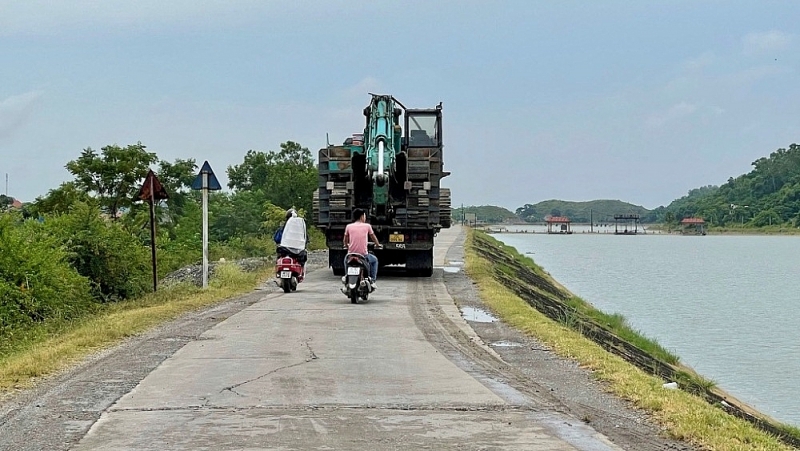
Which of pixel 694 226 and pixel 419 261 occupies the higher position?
pixel 694 226

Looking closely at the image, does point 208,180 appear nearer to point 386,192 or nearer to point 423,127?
point 386,192

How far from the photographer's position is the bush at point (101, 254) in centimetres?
2200

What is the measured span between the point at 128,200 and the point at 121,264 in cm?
2193

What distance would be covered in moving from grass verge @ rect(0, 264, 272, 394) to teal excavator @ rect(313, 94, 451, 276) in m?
2.56

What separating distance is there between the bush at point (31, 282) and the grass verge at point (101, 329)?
638mm

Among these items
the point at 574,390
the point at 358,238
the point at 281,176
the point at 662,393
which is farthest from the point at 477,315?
the point at 281,176

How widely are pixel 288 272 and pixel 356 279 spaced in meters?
2.59

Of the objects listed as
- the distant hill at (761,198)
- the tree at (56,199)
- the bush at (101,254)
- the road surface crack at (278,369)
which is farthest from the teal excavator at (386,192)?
the distant hill at (761,198)

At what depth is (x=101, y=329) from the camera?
13.0 meters

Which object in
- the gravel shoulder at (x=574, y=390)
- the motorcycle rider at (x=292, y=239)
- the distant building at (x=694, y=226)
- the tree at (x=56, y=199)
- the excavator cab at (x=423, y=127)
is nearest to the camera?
the gravel shoulder at (x=574, y=390)

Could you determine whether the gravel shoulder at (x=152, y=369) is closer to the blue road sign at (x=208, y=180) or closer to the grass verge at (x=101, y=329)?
the grass verge at (x=101, y=329)

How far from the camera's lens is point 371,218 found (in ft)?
74.5

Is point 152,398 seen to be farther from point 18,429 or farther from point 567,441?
point 567,441

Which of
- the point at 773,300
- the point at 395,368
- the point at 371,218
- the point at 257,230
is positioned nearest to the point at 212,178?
the point at 371,218
